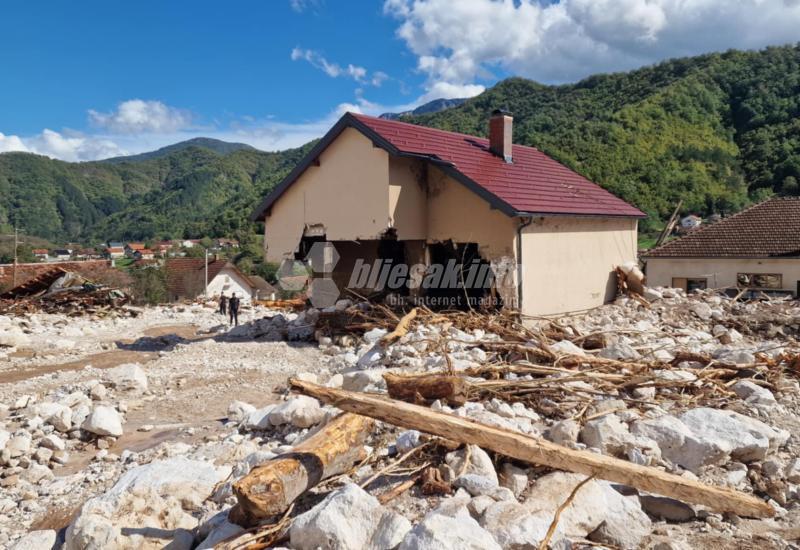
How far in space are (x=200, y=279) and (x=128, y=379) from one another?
29710 millimetres

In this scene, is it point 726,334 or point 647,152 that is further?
point 647,152

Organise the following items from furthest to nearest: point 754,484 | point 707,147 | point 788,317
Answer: point 707,147 → point 788,317 → point 754,484

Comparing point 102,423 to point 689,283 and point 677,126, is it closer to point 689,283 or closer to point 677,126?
point 689,283

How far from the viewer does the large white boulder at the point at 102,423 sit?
696 centimetres

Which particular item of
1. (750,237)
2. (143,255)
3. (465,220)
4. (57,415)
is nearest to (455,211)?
(465,220)

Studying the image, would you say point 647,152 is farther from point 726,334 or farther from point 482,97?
point 726,334

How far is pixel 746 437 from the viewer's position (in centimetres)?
493

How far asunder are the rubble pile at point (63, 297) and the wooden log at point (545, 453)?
1930 cm

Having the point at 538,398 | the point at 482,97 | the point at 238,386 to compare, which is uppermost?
the point at 482,97

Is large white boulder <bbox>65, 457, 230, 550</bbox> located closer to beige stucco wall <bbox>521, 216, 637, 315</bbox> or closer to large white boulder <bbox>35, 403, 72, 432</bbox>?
large white boulder <bbox>35, 403, 72, 432</bbox>

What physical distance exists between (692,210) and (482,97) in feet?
98.0

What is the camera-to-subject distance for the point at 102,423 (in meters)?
6.98

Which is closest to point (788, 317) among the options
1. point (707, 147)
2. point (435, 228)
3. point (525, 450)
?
point (435, 228)

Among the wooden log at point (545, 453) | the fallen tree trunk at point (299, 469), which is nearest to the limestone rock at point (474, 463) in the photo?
the wooden log at point (545, 453)
